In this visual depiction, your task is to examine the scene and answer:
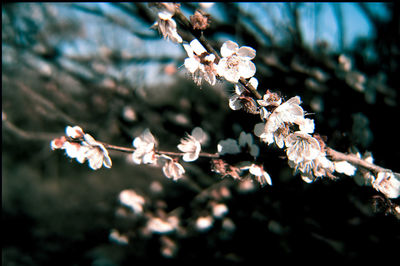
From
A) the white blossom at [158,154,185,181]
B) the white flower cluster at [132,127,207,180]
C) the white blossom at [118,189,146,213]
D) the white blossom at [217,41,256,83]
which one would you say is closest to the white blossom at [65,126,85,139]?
the white flower cluster at [132,127,207,180]

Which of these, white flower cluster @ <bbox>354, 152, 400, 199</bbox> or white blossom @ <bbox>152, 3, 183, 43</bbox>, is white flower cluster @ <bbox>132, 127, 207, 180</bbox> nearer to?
white blossom @ <bbox>152, 3, 183, 43</bbox>

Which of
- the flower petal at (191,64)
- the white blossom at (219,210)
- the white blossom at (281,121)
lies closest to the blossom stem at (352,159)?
the white blossom at (281,121)

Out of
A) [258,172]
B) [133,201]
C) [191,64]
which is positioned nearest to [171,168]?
[258,172]

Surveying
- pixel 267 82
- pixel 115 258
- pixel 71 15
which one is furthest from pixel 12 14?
pixel 115 258

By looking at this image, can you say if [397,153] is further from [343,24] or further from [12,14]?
[12,14]

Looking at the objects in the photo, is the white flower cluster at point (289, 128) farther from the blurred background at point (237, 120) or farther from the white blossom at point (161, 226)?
the white blossom at point (161, 226)

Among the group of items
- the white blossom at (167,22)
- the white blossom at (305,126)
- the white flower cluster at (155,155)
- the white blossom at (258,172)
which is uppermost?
the white blossom at (167,22)
